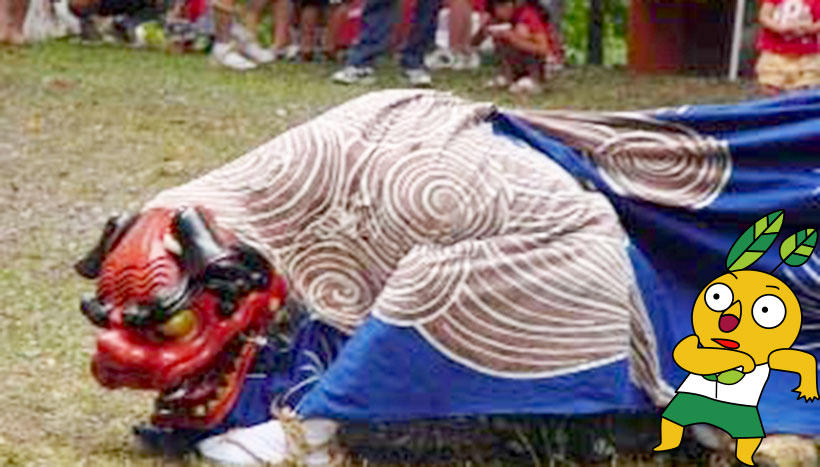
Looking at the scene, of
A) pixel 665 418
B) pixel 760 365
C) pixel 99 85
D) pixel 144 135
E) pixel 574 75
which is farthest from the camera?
pixel 574 75

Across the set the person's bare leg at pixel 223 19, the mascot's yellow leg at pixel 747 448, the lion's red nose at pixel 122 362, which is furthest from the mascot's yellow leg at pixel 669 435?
the person's bare leg at pixel 223 19

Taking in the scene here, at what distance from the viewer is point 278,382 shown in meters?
5.52

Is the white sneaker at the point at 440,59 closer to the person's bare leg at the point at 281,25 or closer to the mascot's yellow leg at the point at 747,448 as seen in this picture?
the person's bare leg at the point at 281,25

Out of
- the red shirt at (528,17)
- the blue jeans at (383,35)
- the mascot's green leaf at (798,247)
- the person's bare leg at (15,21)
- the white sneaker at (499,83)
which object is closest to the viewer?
the mascot's green leaf at (798,247)

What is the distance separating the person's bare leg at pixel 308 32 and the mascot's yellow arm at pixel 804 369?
9.21m

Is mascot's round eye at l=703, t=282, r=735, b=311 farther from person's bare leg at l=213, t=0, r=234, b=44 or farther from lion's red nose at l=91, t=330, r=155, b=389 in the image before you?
person's bare leg at l=213, t=0, r=234, b=44

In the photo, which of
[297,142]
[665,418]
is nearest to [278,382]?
[297,142]

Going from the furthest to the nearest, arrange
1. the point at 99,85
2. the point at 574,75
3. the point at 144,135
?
1. the point at 574,75
2. the point at 99,85
3. the point at 144,135

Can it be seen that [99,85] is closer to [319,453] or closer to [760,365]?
[319,453]

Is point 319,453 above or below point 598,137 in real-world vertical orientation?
below

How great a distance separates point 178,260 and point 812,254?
62.2 inches

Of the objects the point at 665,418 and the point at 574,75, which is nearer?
the point at 665,418

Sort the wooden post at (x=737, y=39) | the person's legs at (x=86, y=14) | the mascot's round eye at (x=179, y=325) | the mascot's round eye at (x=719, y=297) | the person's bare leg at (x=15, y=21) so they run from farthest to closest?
the person's legs at (x=86, y=14)
the wooden post at (x=737, y=39)
the person's bare leg at (x=15, y=21)
the mascot's round eye at (x=179, y=325)
the mascot's round eye at (x=719, y=297)

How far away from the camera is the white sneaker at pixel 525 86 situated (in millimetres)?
13148
